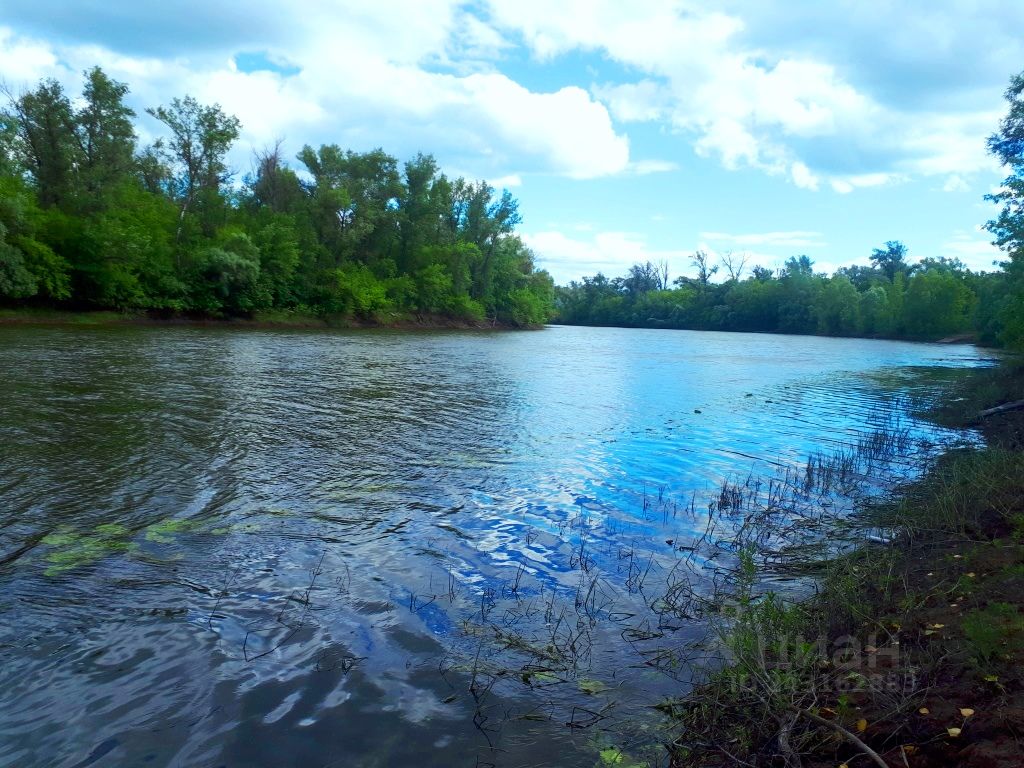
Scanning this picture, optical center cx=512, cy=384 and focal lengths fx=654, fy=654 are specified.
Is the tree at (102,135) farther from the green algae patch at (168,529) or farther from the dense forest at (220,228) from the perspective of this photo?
the green algae patch at (168,529)

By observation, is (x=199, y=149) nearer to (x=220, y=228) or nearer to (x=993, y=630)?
(x=220, y=228)

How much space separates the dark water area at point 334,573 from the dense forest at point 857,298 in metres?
19.6

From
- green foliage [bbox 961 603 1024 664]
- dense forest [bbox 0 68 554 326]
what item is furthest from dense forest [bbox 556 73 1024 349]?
dense forest [bbox 0 68 554 326]

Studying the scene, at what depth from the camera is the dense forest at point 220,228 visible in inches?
2008

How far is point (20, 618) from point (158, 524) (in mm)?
2760

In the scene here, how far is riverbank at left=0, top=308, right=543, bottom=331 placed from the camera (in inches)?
1832

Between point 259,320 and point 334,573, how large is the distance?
64.3m

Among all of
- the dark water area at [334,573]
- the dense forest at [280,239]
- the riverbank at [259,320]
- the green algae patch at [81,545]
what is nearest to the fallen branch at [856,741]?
the dark water area at [334,573]

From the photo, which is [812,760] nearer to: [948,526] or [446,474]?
[948,526]

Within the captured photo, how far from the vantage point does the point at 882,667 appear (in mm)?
4781

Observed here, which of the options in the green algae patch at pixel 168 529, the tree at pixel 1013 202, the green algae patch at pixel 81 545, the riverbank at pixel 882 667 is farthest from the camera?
the tree at pixel 1013 202

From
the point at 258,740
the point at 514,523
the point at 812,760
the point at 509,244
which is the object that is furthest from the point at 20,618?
the point at 509,244

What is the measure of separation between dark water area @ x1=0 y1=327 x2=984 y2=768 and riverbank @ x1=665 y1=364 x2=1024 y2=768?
752mm

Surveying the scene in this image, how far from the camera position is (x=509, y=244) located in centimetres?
10719
